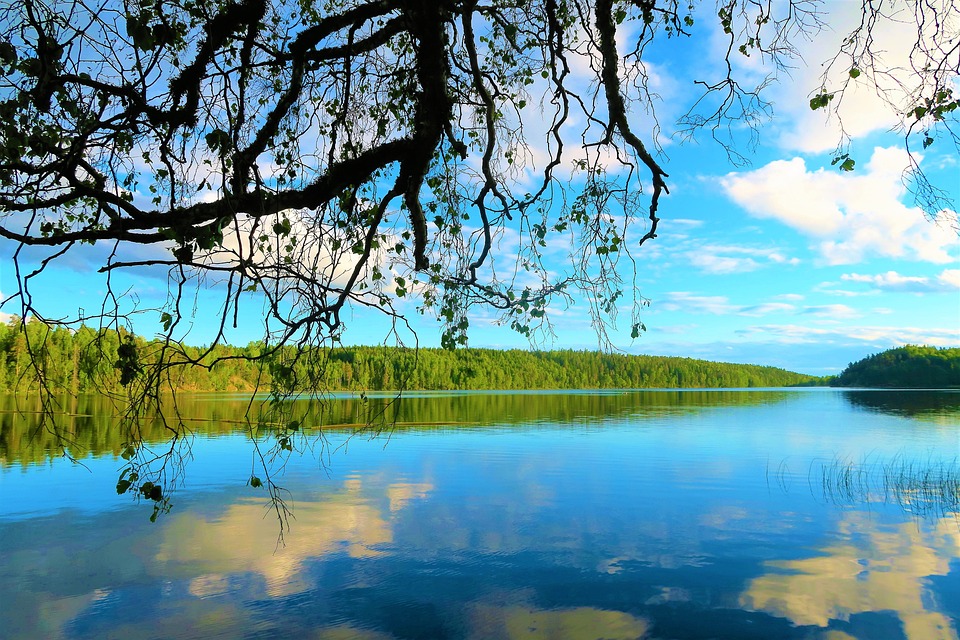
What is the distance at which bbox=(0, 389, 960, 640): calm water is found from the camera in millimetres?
6766

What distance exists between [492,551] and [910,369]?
137722mm

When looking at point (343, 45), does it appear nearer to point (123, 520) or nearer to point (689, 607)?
point (689, 607)

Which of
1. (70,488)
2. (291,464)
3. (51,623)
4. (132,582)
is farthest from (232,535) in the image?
(291,464)

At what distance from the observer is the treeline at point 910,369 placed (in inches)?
4407

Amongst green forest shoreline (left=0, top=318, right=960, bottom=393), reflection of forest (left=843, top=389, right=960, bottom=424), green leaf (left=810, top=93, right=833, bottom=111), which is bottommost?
reflection of forest (left=843, top=389, right=960, bottom=424)

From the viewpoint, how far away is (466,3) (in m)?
4.61

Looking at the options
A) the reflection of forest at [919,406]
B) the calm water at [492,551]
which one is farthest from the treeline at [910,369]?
the calm water at [492,551]

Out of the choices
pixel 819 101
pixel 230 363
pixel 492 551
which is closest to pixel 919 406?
pixel 492 551

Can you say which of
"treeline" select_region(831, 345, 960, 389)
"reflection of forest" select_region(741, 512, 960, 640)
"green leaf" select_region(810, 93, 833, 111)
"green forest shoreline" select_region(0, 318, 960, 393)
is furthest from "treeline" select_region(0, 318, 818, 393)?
"treeline" select_region(831, 345, 960, 389)

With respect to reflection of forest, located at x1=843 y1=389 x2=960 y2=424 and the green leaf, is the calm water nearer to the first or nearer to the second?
the green leaf

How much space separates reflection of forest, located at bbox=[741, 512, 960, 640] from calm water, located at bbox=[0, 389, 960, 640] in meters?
0.04

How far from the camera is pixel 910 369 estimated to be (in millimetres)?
118812

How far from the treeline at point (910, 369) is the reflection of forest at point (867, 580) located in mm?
126479

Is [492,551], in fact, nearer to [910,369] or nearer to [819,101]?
[819,101]
